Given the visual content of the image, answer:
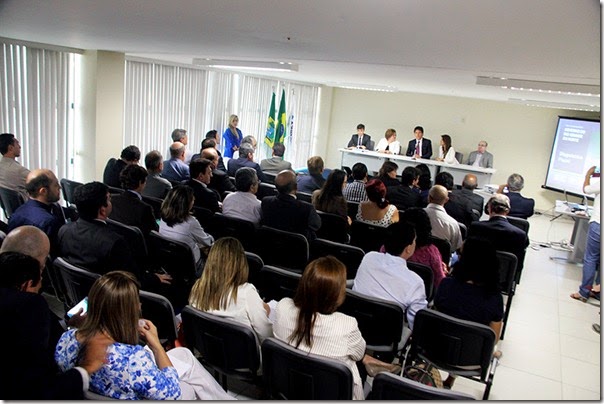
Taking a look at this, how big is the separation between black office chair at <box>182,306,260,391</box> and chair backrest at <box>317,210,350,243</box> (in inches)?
101

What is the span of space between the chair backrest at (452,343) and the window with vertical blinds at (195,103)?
652 cm

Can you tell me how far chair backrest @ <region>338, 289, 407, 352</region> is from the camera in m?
2.96

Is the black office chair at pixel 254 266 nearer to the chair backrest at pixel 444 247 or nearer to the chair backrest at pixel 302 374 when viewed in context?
the chair backrest at pixel 302 374

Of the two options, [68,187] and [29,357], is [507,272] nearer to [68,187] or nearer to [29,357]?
[29,357]

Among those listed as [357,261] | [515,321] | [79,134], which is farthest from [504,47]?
[79,134]

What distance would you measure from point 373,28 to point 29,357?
2429mm

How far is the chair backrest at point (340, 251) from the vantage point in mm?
4109

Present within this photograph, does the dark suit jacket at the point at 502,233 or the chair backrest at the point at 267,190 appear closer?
the dark suit jacket at the point at 502,233

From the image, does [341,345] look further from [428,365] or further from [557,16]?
[557,16]

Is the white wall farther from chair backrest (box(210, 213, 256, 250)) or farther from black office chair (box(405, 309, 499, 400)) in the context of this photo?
black office chair (box(405, 309, 499, 400))

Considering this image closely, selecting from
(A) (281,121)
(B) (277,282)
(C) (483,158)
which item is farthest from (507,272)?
(A) (281,121)

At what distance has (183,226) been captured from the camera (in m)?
3.90

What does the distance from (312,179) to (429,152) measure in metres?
6.01

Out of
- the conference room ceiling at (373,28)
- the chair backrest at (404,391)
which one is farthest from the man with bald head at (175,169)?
the chair backrest at (404,391)
